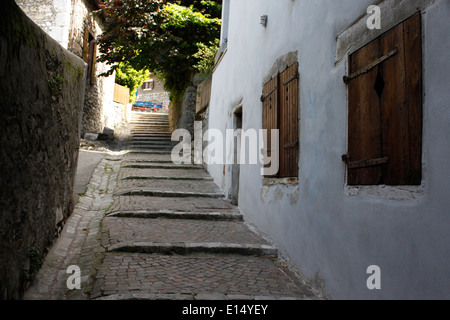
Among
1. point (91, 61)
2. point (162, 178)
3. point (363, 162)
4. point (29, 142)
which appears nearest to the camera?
point (363, 162)

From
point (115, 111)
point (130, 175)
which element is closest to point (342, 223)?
point (130, 175)

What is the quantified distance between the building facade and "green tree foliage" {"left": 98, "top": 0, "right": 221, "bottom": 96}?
0.60 m

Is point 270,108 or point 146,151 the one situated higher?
point 270,108

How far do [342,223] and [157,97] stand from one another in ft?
108

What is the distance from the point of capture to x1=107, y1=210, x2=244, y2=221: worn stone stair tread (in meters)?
5.17

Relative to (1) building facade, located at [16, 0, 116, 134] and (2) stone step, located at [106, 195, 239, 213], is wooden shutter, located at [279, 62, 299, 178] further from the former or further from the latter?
(1) building facade, located at [16, 0, 116, 134]

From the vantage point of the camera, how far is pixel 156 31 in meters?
11.3

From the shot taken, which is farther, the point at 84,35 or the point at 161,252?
the point at 84,35

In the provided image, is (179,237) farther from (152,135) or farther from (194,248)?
(152,135)

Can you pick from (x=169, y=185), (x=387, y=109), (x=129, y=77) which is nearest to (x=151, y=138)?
(x=129, y=77)

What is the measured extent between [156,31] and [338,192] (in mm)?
10165

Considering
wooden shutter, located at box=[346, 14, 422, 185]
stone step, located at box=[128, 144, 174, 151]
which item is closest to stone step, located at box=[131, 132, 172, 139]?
stone step, located at box=[128, 144, 174, 151]

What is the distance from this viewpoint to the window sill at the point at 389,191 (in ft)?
6.08

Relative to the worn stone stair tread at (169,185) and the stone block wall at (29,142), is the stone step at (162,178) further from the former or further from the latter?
the stone block wall at (29,142)
